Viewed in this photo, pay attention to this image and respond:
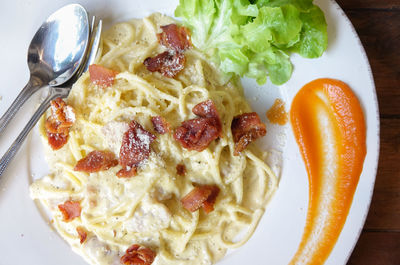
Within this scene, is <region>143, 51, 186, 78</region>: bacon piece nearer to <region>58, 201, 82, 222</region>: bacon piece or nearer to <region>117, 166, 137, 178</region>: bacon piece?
<region>117, 166, 137, 178</region>: bacon piece

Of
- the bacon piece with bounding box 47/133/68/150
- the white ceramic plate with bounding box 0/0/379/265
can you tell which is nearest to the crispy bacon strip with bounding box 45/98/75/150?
the bacon piece with bounding box 47/133/68/150

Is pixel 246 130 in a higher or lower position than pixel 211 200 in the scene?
higher

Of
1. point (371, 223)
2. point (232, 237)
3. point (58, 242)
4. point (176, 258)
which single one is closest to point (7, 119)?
point (58, 242)

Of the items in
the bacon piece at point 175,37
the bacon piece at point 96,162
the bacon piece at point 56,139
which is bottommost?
the bacon piece at point 96,162

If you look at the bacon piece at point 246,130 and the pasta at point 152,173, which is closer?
the pasta at point 152,173

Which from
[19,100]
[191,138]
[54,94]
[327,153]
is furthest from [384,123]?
[19,100]

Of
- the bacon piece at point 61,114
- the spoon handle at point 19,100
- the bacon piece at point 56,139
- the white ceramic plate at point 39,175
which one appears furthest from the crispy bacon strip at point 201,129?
the spoon handle at point 19,100

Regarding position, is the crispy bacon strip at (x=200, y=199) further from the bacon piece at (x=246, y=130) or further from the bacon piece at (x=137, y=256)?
the bacon piece at (x=137, y=256)

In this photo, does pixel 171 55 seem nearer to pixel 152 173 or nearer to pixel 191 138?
pixel 191 138
